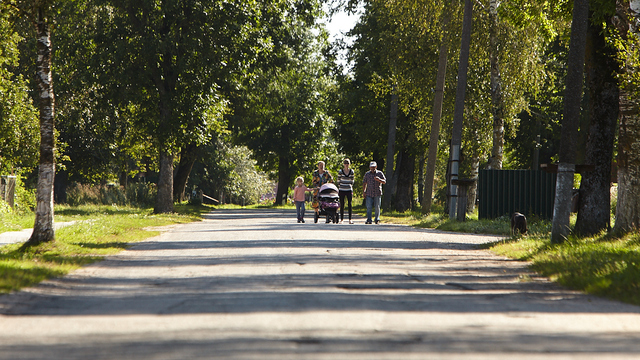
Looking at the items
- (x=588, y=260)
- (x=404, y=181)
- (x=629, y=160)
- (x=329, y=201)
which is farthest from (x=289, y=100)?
(x=588, y=260)

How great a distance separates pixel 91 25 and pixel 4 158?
231 inches

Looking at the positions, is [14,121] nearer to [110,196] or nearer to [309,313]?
[110,196]

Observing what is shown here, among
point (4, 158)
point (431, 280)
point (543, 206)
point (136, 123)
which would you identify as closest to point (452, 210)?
point (543, 206)

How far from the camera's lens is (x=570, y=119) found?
491 inches

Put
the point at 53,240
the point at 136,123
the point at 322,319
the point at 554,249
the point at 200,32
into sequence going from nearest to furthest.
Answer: the point at 322,319
the point at 554,249
the point at 53,240
the point at 200,32
the point at 136,123

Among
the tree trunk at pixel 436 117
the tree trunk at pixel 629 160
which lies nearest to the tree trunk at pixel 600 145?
the tree trunk at pixel 629 160

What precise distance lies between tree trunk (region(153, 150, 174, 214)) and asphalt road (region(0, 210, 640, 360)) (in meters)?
16.4

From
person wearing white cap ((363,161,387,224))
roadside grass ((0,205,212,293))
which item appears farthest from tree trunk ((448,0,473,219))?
roadside grass ((0,205,212,293))

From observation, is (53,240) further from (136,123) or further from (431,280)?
(136,123)

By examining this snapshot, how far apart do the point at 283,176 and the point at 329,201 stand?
120 feet

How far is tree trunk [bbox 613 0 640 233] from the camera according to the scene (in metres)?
12.8

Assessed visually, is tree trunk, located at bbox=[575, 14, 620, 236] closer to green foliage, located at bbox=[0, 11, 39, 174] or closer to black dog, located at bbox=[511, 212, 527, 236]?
black dog, located at bbox=[511, 212, 527, 236]

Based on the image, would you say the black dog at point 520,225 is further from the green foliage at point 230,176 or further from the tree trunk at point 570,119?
the green foliage at point 230,176

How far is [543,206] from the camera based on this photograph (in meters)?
22.1
